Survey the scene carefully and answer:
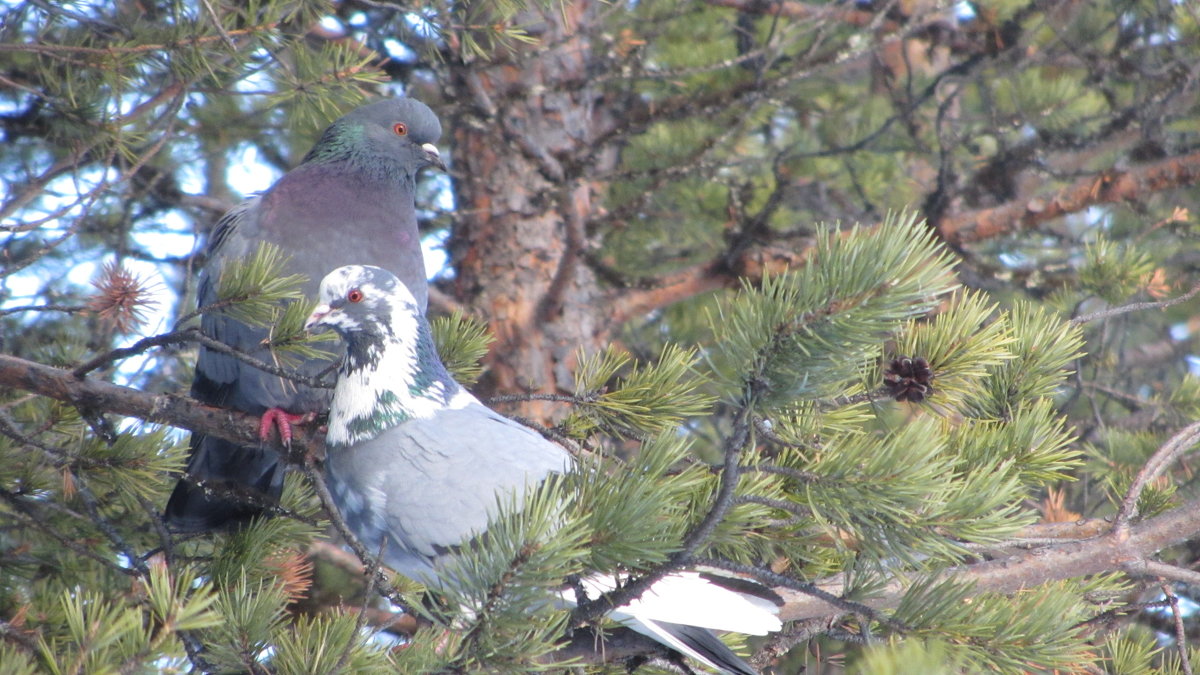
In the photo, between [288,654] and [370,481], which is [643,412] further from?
[288,654]

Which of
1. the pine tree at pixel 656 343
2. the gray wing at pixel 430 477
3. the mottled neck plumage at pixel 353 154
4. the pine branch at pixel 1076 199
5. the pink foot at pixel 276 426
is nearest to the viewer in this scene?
the pine tree at pixel 656 343

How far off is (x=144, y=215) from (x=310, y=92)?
75.1 inches

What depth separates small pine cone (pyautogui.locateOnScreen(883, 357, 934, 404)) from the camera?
203cm

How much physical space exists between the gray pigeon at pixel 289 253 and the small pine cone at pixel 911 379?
1.79 metres

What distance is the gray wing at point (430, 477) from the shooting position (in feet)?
7.88

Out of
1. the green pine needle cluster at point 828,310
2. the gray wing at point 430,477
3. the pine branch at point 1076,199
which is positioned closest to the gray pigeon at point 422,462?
the gray wing at point 430,477

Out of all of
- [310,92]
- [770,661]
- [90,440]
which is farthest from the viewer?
[310,92]

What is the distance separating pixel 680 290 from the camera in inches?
191

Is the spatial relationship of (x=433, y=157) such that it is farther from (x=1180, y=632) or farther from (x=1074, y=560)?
(x=1180, y=632)

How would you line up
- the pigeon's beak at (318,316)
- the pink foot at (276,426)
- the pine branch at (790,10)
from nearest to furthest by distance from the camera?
the pigeon's beak at (318,316) < the pink foot at (276,426) < the pine branch at (790,10)

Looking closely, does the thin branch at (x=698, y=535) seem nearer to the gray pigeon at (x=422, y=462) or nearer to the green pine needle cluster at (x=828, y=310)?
the green pine needle cluster at (x=828, y=310)

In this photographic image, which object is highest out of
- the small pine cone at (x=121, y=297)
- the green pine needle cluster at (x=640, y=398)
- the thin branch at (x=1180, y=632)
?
the small pine cone at (x=121, y=297)

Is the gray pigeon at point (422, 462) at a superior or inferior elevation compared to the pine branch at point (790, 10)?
inferior

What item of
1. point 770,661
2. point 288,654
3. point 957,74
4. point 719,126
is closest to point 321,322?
point 288,654
